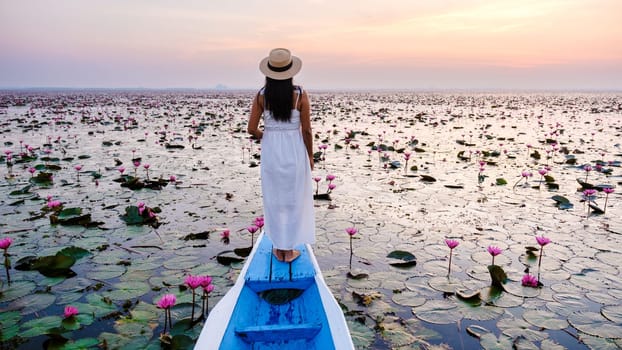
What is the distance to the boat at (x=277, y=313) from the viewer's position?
2.14m

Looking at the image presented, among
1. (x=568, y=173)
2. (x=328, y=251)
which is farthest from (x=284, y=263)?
(x=568, y=173)

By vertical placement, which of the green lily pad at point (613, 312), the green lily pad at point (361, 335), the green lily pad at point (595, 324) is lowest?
the green lily pad at point (361, 335)

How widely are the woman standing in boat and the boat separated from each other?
0.81 feet

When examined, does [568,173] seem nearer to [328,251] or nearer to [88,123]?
[328,251]

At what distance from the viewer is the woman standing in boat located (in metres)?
2.80

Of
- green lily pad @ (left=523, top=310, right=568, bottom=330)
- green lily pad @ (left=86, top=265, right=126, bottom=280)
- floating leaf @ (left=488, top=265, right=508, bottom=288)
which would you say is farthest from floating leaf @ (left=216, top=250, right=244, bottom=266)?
green lily pad @ (left=523, top=310, right=568, bottom=330)

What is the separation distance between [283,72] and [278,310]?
5.44ft

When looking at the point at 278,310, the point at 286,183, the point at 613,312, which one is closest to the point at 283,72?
the point at 286,183

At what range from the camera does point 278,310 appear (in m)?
2.56

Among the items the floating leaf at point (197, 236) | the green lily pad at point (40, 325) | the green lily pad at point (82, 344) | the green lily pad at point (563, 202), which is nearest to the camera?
the green lily pad at point (82, 344)

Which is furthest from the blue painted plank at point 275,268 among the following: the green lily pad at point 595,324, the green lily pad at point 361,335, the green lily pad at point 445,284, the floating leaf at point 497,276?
the green lily pad at point 595,324

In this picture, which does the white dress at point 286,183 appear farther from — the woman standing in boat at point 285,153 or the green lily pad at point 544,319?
the green lily pad at point 544,319

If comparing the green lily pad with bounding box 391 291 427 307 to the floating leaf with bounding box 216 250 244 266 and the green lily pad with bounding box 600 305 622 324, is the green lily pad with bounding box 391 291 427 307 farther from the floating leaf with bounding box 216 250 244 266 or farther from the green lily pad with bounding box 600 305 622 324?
the floating leaf with bounding box 216 250 244 266

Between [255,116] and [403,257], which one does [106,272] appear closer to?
[255,116]
